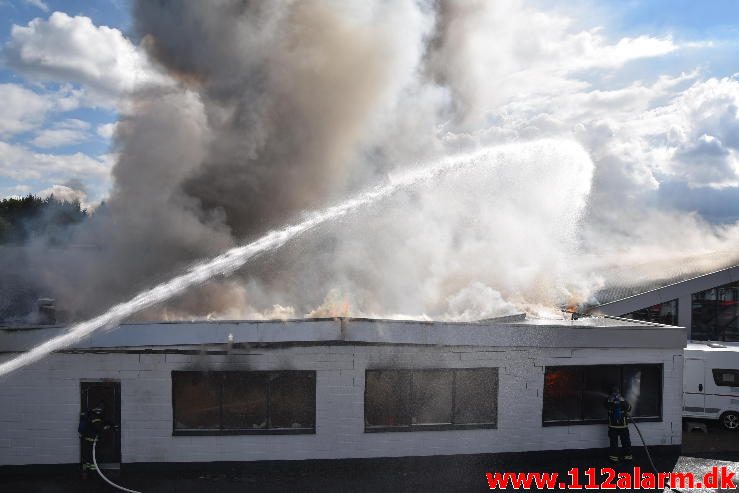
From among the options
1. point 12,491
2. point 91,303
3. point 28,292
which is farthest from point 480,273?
point 12,491

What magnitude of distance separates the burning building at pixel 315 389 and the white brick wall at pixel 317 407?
0.02 meters

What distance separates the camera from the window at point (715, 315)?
1803 cm

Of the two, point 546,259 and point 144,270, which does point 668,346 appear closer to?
point 546,259

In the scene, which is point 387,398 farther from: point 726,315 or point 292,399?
point 726,315

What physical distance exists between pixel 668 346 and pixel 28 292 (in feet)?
46.7

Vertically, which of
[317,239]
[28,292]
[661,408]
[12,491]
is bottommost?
[12,491]

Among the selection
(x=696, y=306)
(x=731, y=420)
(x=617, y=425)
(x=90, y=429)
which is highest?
(x=696, y=306)

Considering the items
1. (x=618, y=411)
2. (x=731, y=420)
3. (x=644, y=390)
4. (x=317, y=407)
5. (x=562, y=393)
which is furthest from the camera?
(x=731, y=420)

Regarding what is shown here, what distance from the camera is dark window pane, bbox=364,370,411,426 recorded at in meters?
9.54

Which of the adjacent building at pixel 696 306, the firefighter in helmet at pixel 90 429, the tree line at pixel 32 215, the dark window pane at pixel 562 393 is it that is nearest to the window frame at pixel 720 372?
the dark window pane at pixel 562 393

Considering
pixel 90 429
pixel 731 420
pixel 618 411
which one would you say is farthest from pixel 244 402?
pixel 731 420

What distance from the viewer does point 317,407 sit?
30.8 feet

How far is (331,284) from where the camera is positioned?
19.0 m

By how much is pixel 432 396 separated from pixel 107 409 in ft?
17.9
